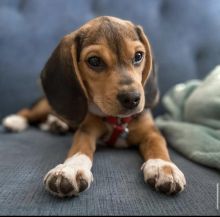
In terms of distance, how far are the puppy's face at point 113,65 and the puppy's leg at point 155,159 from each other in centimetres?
22

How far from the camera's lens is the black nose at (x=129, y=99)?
165 cm

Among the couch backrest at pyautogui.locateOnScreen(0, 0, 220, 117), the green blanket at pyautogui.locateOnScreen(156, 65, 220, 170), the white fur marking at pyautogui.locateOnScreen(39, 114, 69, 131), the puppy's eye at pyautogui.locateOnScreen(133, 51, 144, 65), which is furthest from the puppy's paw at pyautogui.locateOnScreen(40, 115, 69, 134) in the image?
the puppy's eye at pyautogui.locateOnScreen(133, 51, 144, 65)

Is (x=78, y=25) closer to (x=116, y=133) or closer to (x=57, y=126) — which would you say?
(x=57, y=126)

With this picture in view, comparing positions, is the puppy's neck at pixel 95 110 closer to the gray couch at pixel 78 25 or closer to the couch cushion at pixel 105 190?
the couch cushion at pixel 105 190

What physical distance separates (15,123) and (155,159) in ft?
4.07

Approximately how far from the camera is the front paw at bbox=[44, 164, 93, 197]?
1276 mm

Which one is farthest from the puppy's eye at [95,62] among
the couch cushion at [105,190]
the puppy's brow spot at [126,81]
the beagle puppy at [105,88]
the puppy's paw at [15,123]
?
the puppy's paw at [15,123]

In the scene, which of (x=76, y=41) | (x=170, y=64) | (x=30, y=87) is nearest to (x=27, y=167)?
(x=76, y=41)

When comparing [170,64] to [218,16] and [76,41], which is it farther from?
[76,41]

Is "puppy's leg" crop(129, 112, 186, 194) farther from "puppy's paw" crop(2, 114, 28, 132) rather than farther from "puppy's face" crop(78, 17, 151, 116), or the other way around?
"puppy's paw" crop(2, 114, 28, 132)

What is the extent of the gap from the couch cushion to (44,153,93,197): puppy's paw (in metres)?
0.02

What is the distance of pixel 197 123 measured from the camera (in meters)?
2.15

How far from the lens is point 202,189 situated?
4.46 feet

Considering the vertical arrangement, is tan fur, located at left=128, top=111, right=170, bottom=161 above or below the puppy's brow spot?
below
